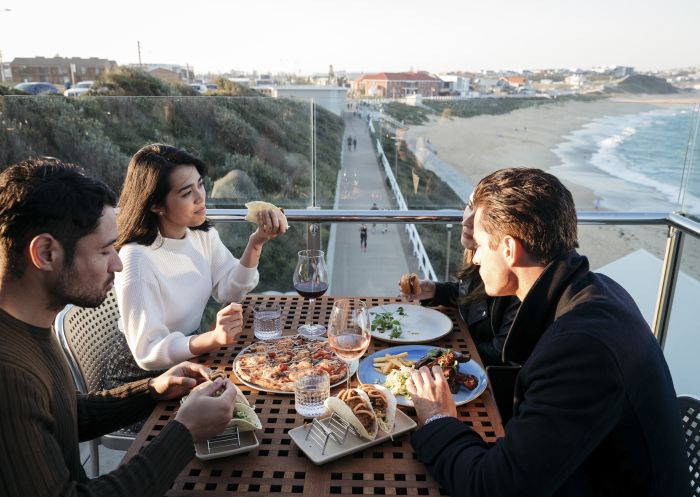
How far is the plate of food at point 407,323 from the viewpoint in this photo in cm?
198

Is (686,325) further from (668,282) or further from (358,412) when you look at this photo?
(358,412)

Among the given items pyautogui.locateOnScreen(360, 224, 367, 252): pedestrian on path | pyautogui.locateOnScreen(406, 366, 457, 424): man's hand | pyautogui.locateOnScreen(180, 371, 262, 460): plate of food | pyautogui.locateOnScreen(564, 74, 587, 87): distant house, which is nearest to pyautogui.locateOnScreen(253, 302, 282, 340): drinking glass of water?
pyautogui.locateOnScreen(180, 371, 262, 460): plate of food

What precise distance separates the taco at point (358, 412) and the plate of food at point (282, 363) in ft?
0.68

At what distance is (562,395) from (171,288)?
1.59 meters

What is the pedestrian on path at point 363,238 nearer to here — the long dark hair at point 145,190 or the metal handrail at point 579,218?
the metal handrail at point 579,218

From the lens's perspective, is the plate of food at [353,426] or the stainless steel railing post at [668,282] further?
the stainless steel railing post at [668,282]

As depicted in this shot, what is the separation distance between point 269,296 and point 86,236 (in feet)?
3.96

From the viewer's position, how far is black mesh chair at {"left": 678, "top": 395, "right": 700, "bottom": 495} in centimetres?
153

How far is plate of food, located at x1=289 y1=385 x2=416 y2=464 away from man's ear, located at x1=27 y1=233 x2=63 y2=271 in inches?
27.7

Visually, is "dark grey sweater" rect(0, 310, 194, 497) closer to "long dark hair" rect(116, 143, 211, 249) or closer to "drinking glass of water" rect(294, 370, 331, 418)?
"drinking glass of water" rect(294, 370, 331, 418)

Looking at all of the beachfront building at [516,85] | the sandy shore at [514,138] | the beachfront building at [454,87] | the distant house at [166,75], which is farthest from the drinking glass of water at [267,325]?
the distant house at [166,75]

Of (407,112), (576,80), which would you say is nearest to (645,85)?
(576,80)

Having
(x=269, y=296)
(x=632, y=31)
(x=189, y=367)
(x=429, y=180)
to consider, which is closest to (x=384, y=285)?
(x=429, y=180)

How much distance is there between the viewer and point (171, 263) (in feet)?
7.27
